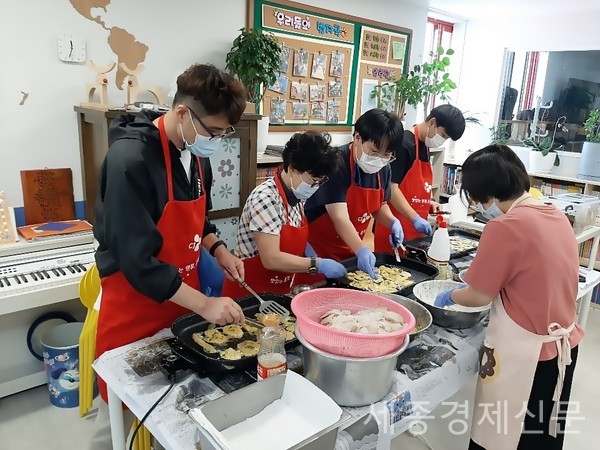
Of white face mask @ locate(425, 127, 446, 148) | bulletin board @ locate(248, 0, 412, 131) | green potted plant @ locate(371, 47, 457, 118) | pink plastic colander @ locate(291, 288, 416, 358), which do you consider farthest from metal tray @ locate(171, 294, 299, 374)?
green potted plant @ locate(371, 47, 457, 118)

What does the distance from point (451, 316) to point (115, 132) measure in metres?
1.34

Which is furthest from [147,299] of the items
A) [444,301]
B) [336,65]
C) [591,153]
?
[591,153]

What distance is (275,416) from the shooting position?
3.81ft

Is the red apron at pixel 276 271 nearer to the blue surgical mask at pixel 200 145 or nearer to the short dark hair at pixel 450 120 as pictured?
the blue surgical mask at pixel 200 145

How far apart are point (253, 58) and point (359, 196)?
1351mm

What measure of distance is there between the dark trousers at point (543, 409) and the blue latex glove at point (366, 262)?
0.73 meters

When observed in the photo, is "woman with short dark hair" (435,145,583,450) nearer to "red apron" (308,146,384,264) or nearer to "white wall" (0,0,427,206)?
"red apron" (308,146,384,264)

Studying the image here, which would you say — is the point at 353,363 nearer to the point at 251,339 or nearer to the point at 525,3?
the point at 251,339

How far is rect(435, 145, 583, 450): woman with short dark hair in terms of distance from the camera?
147 centimetres

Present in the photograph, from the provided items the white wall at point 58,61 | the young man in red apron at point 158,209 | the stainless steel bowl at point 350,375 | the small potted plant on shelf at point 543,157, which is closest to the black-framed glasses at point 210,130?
the young man in red apron at point 158,209

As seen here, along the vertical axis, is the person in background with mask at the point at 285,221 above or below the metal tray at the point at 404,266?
above

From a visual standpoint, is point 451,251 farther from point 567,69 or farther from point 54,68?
point 567,69

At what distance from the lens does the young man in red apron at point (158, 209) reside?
137 centimetres

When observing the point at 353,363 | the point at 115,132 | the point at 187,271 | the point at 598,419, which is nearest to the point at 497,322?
the point at 353,363
